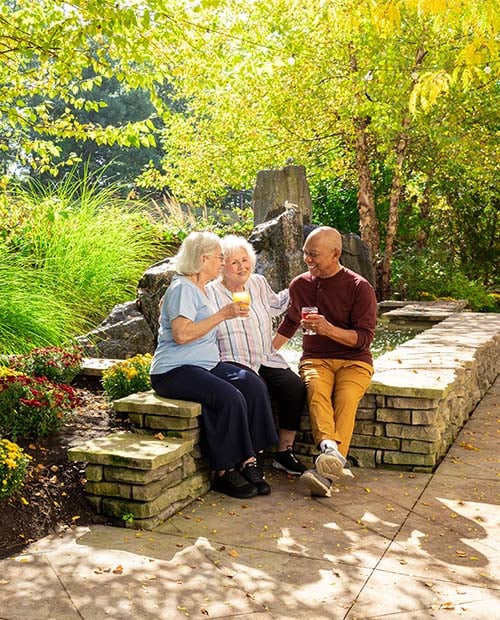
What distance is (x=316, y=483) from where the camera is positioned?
4.10 m

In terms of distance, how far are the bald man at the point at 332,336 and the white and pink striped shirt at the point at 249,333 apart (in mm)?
151

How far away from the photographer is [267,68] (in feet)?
17.1

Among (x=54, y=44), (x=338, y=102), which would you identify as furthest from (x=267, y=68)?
(x=338, y=102)

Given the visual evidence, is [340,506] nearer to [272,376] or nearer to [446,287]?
[272,376]

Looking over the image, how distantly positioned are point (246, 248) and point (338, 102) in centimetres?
745

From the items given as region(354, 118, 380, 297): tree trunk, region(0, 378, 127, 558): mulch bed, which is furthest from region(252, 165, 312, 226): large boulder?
region(0, 378, 127, 558): mulch bed

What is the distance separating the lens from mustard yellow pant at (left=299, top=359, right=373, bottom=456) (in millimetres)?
4441

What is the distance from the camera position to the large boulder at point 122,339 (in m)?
7.06

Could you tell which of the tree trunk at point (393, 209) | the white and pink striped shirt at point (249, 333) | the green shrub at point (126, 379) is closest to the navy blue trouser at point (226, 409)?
the white and pink striped shirt at point (249, 333)

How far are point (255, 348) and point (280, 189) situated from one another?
749cm

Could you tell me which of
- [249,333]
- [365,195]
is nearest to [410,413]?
[249,333]

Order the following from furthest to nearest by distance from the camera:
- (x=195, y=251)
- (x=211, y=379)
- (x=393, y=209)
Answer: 1. (x=393, y=209)
2. (x=195, y=251)
3. (x=211, y=379)

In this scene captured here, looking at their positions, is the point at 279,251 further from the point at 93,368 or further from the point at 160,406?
the point at 160,406

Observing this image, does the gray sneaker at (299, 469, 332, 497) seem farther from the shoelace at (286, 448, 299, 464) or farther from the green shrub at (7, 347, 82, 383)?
the green shrub at (7, 347, 82, 383)
